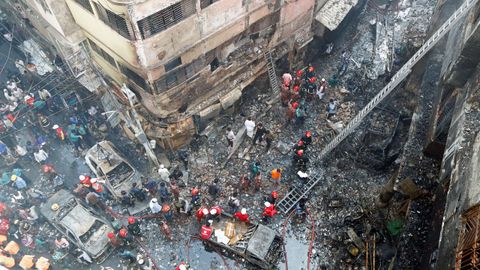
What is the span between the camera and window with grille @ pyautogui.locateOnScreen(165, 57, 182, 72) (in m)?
17.2

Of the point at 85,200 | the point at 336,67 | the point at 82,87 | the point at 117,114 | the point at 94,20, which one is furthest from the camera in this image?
the point at 336,67

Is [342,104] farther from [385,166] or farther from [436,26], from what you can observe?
[436,26]

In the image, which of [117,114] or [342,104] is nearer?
[117,114]

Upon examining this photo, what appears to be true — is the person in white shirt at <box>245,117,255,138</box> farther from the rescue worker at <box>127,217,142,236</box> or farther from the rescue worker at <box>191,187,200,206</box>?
the rescue worker at <box>127,217,142,236</box>

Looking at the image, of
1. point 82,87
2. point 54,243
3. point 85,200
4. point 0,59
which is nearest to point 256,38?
point 82,87

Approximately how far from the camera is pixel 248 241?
1709 cm

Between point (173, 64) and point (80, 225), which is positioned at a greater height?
point (173, 64)

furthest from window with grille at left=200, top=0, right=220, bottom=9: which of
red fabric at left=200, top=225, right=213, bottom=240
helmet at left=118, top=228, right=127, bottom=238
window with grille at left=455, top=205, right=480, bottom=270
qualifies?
window with grille at left=455, top=205, right=480, bottom=270

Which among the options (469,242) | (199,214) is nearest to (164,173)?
(199,214)

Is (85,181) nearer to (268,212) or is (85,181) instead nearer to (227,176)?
(227,176)

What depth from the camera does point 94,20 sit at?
54.6 ft

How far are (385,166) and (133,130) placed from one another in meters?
12.7

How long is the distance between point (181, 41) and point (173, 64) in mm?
1188

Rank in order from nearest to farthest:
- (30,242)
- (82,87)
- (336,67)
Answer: (30,242) < (82,87) < (336,67)
